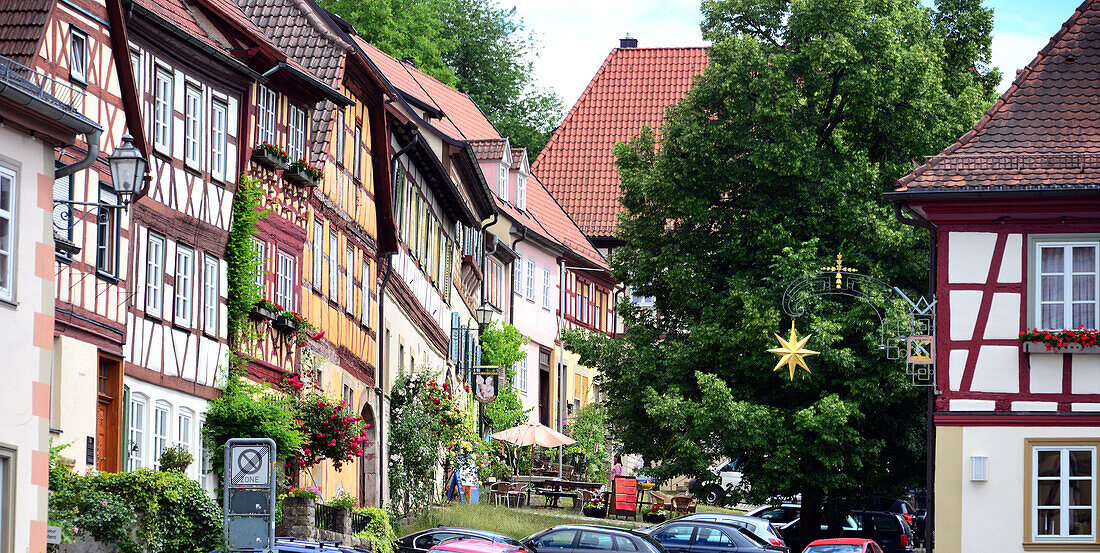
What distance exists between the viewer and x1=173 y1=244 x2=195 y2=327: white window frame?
2506cm

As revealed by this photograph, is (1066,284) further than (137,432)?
Yes

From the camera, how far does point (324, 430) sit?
2888 cm

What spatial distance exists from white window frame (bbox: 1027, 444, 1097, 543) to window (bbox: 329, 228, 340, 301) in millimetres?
13325

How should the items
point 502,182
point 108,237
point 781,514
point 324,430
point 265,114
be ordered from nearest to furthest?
point 108,237, point 265,114, point 324,430, point 781,514, point 502,182

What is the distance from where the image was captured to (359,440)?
1150 inches

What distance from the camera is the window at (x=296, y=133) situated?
97.4 feet

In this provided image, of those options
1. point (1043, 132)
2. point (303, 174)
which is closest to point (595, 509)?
point (303, 174)

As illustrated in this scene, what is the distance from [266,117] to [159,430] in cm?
645

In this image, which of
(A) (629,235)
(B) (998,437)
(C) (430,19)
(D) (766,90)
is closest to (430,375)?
(A) (629,235)

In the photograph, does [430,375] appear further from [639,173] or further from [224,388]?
[224,388]

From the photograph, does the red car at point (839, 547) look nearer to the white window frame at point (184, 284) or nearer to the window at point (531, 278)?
the white window frame at point (184, 284)

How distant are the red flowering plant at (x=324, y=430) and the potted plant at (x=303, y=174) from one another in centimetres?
367

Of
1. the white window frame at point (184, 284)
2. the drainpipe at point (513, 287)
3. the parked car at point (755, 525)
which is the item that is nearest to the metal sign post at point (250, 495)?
the white window frame at point (184, 284)

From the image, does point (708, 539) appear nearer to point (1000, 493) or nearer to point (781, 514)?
point (781, 514)
